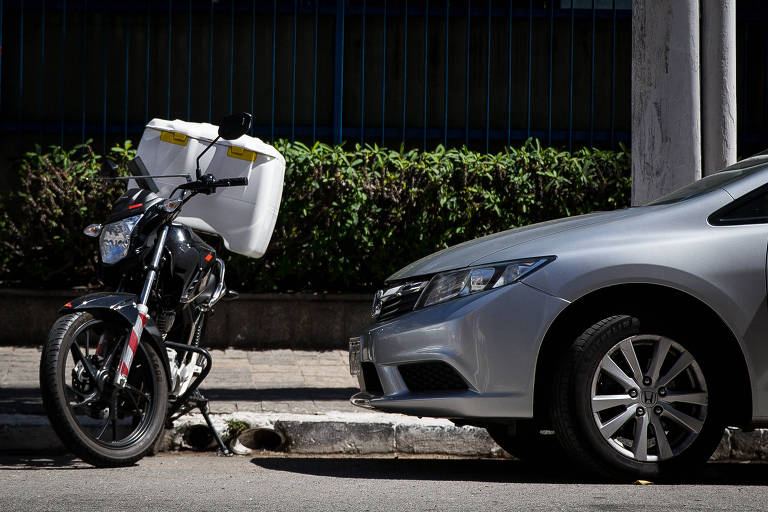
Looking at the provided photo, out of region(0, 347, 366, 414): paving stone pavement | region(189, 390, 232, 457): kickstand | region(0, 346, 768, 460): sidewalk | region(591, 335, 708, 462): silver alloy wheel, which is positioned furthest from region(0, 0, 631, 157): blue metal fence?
region(591, 335, 708, 462): silver alloy wheel

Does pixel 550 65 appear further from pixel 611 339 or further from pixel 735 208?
pixel 611 339

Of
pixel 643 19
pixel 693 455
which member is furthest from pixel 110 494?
pixel 643 19

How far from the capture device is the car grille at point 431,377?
4.59 m

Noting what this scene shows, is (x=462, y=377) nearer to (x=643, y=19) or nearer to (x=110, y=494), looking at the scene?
(x=110, y=494)

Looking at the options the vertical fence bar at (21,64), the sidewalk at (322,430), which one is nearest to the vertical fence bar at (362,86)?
the vertical fence bar at (21,64)

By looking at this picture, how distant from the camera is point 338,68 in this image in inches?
355

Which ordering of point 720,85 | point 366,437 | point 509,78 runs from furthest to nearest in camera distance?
point 509,78 < point 720,85 < point 366,437

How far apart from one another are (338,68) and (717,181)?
4515mm

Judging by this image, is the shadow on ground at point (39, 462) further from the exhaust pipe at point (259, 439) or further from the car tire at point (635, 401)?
the car tire at point (635, 401)

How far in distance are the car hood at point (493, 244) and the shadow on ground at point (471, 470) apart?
875 millimetres

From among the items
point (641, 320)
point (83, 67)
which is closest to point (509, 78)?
point (83, 67)

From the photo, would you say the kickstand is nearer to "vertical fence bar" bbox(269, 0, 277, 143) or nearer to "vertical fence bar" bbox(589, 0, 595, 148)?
"vertical fence bar" bbox(269, 0, 277, 143)

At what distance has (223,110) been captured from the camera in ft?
30.6

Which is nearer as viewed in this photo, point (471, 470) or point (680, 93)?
point (471, 470)
